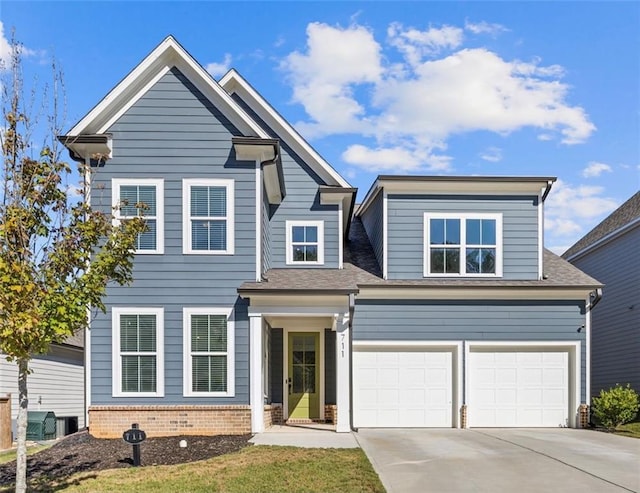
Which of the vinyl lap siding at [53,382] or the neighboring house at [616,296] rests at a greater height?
the neighboring house at [616,296]

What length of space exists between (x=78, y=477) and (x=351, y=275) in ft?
25.6

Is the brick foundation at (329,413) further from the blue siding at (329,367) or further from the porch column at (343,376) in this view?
the porch column at (343,376)

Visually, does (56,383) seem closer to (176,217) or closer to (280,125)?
(176,217)

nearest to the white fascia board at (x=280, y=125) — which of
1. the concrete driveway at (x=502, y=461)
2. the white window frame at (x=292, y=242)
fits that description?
the white window frame at (x=292, y=242)

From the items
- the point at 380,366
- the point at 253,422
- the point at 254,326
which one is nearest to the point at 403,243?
the point at 380,366

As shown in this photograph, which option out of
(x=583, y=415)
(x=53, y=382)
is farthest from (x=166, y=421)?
(x=583, y=415)

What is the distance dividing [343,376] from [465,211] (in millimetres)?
5588

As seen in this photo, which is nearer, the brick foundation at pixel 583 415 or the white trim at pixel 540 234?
the brick foundation at pixel 583 415

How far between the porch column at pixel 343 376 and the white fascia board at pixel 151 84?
14.9 feet

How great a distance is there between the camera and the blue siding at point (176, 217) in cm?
1269

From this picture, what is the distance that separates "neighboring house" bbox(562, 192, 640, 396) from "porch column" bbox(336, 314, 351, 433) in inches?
385

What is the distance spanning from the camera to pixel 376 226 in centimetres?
1669

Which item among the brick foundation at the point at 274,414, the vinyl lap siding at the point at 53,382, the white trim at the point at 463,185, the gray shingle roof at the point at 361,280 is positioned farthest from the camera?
the vinyl lap siding at the point at 53,382

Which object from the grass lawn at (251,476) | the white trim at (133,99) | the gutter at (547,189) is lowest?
the grass lawn at (251,476)
